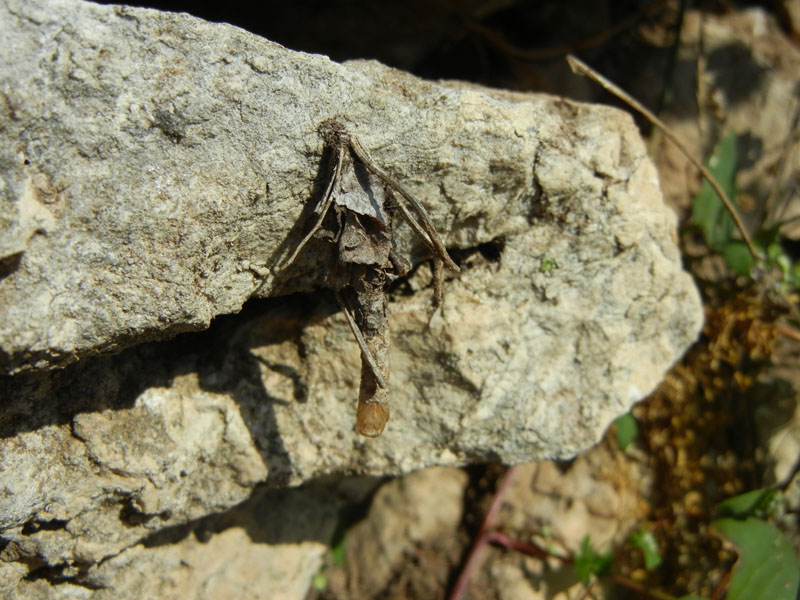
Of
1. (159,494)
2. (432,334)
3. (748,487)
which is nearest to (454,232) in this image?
(432,334)

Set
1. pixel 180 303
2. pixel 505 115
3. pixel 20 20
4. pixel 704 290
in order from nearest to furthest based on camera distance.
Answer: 1. pixel 20 20
2. pixel 180 303
3. pixel 505 115
4. pixel 704 290

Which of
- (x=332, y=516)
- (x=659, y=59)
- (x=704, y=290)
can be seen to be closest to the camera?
(x=332, y=516)

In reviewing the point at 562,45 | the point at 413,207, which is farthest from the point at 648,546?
the point at 562,45

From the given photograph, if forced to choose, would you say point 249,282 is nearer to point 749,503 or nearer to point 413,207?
point 413,207

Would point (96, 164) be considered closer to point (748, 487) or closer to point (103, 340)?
point (103, 340)

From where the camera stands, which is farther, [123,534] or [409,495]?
[409,495]
